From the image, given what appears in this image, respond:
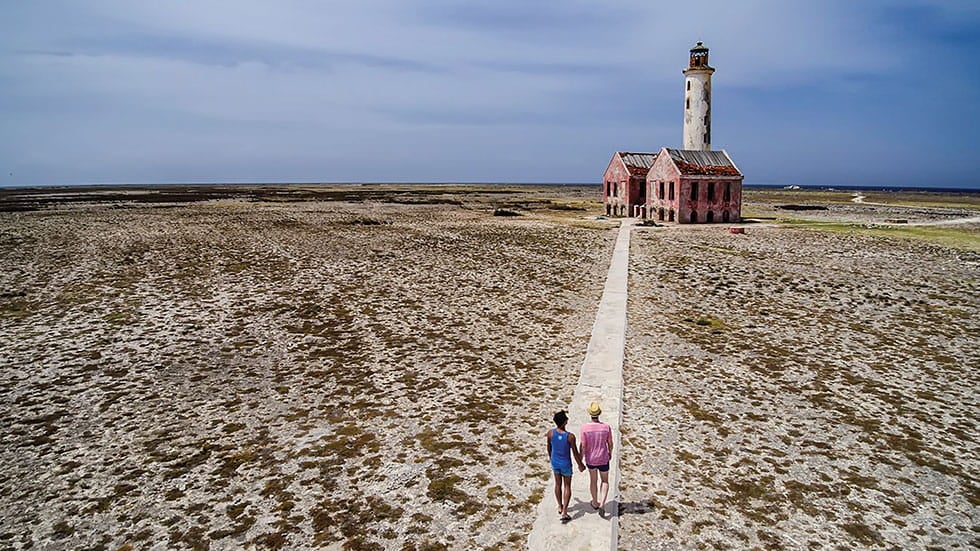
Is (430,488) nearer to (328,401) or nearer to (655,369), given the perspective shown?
(328,401)

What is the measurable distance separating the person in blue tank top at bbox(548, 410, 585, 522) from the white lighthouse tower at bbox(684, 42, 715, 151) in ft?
179

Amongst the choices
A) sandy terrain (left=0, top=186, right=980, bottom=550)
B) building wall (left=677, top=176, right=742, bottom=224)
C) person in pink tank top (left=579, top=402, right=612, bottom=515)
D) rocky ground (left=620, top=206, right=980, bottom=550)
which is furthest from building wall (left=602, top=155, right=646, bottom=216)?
Answer: person in pink tank top (left=579, top=402, right=612, bottom=515)

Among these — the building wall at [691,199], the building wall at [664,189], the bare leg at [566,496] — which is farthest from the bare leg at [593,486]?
the building wall at [664,189]

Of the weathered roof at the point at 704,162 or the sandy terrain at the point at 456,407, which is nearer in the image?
the sandy terrain at the point at 456,407

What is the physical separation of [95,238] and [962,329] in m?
46.4

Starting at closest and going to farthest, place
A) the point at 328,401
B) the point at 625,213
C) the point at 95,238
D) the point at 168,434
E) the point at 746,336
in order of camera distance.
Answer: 1. the point at 168,434
2. the point at 328,401
3. the point at 746,336
4. the point at 95,238
5. the point at 625,213

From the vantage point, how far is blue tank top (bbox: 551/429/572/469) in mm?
7156

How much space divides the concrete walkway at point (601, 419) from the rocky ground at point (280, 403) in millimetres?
333

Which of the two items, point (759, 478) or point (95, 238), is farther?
point (95, 238)

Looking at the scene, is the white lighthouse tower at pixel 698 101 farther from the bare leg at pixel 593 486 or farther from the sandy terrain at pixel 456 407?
the bare leg at pixel 593 486

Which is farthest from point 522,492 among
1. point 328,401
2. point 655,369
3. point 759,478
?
point 655,369

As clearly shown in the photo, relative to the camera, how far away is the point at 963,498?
7891mm

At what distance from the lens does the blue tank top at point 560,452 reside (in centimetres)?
716

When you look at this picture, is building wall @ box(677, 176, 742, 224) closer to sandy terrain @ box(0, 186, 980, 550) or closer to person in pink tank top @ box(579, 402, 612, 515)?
sandy terrain @ box(0, 186, 980, 550)
